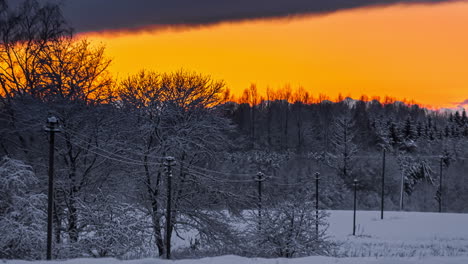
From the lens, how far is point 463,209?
2283 inches

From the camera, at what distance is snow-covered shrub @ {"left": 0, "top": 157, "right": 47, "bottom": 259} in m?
14.9

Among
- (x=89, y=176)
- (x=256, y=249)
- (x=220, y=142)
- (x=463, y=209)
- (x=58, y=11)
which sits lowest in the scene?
(x=463, y=209)

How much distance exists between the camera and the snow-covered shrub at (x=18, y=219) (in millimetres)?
14930

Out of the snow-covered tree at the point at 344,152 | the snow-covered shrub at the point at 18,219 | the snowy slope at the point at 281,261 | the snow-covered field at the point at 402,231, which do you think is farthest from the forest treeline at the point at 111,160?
the snow-covered tree at the point at 344,152

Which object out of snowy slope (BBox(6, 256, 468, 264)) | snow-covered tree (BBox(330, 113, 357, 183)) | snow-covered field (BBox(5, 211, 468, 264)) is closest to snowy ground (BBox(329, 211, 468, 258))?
snow-covered field (BBox(5, 211, 468, 264))

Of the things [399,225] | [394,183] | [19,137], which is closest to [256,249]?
[19,137]

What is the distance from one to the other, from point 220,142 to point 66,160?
28.0ft

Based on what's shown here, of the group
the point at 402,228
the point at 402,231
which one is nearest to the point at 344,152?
the point at 402,228

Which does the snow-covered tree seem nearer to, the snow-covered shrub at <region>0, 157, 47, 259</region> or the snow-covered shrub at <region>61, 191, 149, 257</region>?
the snow-covered shrub at <region>61, 191, 149, 257</region>

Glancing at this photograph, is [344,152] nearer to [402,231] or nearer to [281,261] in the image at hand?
[402,231]

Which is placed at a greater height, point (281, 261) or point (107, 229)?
point (281, 261)

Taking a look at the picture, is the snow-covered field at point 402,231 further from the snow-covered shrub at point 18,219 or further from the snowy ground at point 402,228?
the snow-covered shrub at point 18,219

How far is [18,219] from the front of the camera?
15.7 m

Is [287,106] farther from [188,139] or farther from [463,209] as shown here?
[188,139]
